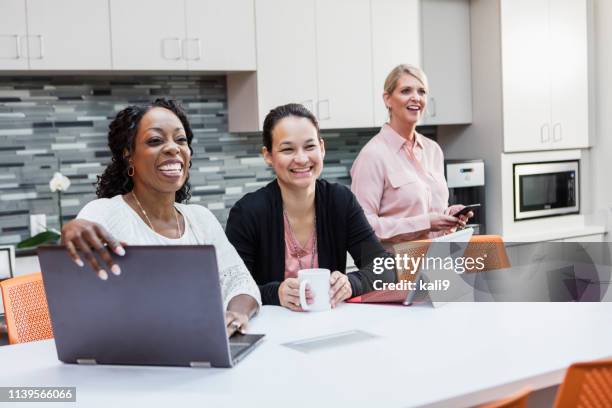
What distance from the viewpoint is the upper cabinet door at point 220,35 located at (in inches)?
144

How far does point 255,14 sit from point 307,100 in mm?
491

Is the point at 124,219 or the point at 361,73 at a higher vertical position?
the point at 361,73

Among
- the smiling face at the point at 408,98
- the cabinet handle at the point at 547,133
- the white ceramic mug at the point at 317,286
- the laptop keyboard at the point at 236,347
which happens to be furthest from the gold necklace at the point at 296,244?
the cabinet handle at the point at 547,133

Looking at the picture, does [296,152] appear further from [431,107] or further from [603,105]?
[603,105]

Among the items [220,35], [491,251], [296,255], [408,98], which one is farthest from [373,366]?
[220,35]

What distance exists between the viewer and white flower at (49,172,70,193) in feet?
11.5

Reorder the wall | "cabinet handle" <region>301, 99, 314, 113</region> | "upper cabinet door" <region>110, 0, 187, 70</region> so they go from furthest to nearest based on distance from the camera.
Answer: the wall, "cabinet handle" <region>301, 99, 314, 113</region>, "upper cabinet door" <region>110, 0, 187, 70</region>

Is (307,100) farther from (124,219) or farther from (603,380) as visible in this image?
(603,380)

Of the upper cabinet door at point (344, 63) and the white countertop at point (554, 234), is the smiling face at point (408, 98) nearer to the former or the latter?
the upper cabinet door at point (344, 63)

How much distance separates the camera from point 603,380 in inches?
46.7

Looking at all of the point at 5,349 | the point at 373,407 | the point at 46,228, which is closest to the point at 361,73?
the point at 46,228

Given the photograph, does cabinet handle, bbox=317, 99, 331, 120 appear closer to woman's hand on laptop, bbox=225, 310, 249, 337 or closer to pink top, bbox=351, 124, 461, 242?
pink top, bbox=351, 124, 461, 242

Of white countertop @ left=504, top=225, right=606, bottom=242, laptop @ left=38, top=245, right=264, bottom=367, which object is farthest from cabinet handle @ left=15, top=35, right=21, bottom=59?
white countertop @ left=504, top=225, right=606, bottom=242

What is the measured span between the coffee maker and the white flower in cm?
201
